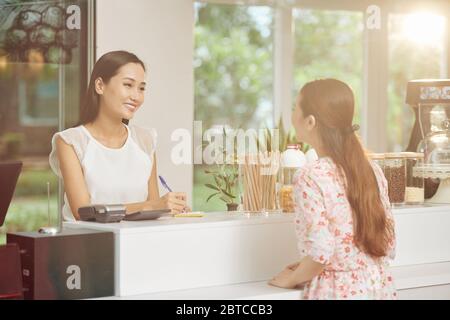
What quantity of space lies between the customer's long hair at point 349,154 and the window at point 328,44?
388 cm

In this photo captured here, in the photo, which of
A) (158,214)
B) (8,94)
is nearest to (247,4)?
(8,94)

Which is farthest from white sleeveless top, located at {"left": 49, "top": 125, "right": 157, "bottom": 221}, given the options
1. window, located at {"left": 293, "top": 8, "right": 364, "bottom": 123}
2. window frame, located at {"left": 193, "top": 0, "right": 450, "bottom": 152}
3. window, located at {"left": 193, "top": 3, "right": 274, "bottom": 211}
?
window, located at {"left": 293, "top": 8, "right": 364, "bottom": 123}

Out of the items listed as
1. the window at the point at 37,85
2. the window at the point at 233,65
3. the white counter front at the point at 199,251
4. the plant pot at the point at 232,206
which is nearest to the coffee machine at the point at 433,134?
the white counter front at the point at 199,251

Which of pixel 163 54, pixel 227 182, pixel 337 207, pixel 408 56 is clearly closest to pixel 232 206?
pixel 227 182

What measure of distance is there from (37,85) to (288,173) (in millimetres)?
2421

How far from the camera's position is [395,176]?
Result: 2.85 meters

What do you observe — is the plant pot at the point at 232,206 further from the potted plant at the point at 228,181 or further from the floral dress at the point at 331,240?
the floral dress at the point at 331,240

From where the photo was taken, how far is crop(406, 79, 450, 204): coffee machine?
9.82ft

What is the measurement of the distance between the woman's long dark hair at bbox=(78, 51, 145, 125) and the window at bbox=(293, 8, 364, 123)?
316cm

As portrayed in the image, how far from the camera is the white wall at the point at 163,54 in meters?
4.68

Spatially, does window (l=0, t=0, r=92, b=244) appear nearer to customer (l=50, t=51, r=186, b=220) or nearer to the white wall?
the white wall

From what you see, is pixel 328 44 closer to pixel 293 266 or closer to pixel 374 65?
pixel 374 65
